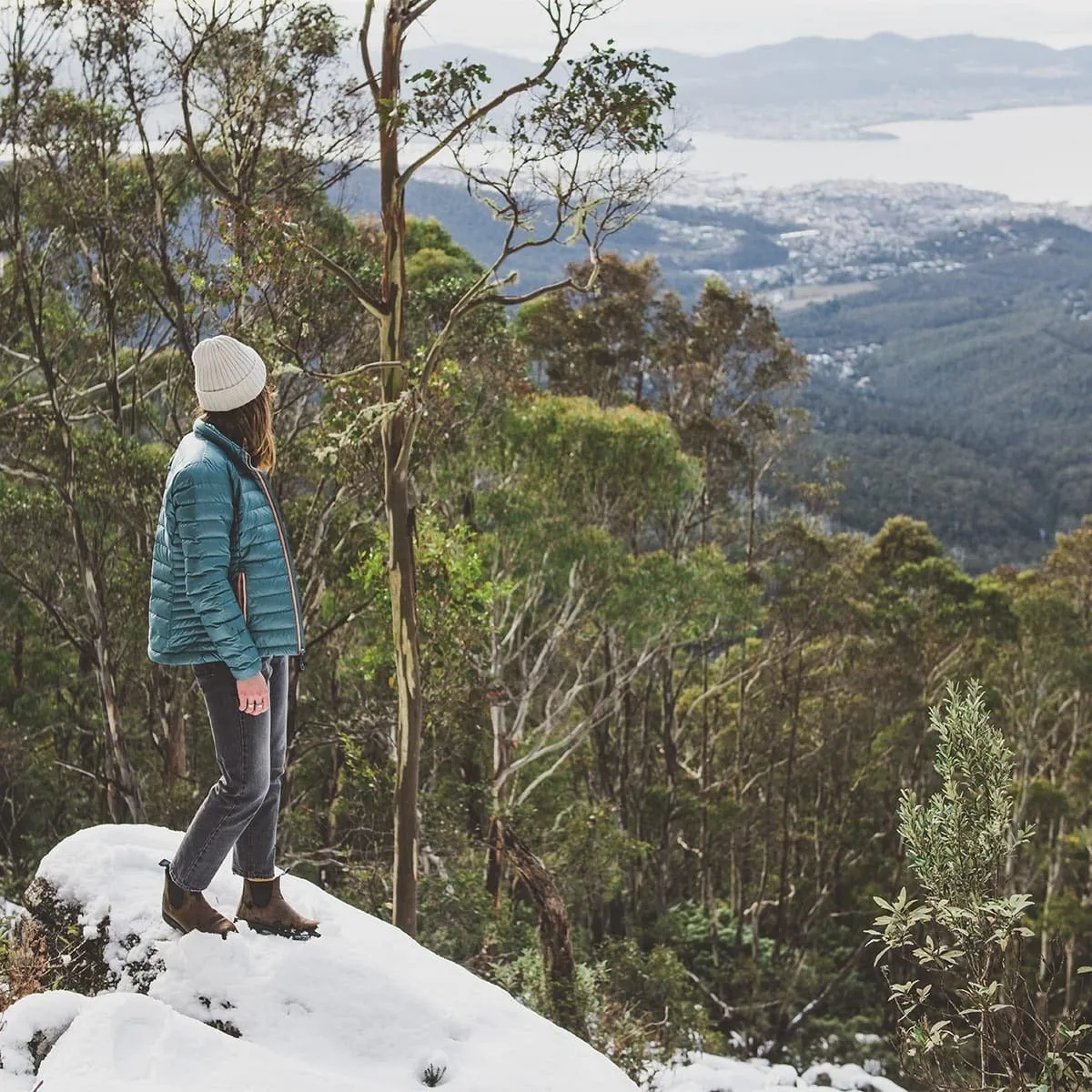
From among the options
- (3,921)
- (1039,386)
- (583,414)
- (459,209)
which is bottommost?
(1039,386)

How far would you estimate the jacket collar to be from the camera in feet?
10.4

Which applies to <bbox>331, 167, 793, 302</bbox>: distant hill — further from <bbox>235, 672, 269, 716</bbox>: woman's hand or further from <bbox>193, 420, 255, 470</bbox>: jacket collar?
<bbox>235, 672, 269, 716</bbox>: woman's hand

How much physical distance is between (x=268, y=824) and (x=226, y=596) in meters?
0.85

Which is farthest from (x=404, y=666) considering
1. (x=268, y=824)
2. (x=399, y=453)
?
(x=268, y=824)

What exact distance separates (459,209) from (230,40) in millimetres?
81415

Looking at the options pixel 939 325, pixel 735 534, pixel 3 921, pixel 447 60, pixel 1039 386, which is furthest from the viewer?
pixel 939 325

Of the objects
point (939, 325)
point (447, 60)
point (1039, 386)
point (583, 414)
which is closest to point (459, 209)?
point (583, 414)

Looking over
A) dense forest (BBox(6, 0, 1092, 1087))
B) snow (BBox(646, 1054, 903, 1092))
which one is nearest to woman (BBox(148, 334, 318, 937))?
dense forest (BBox(6, 0, 1092, 1087))

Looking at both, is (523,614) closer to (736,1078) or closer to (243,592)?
(736,1078)

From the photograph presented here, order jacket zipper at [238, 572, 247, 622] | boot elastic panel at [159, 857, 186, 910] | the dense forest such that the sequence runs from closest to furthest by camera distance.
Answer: jacket zipper at [238, 572, 247, 622], boot elastic panel at [159, 857, 186, 910], the dense forest

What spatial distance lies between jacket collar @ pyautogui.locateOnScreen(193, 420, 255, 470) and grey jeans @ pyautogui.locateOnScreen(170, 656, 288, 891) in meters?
0.57

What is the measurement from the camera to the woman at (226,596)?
120 inches

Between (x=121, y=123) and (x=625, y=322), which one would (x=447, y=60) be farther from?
(x=625, y=322)

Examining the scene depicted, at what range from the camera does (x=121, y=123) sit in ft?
30.8
